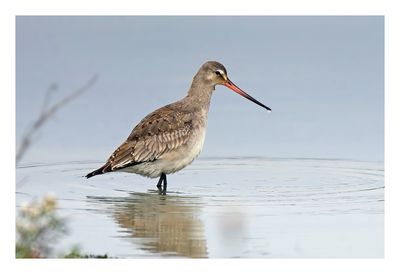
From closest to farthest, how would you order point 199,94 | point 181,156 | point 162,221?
point 162,221, point 181,156, point 199,94

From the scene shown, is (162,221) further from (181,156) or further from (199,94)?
(199,94)

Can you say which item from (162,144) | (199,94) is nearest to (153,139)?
(162,144)

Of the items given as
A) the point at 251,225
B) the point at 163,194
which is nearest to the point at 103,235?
the point at 251,225

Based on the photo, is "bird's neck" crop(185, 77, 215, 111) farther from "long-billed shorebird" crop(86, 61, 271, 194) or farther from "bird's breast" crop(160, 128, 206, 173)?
Answer: "bird's breast" crop(160, 128, 206, 173)

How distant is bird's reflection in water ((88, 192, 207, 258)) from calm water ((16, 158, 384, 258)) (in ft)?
0.04

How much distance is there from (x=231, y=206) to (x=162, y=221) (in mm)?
1132

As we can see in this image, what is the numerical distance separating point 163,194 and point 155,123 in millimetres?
1258

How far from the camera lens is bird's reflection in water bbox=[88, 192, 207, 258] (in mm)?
10898

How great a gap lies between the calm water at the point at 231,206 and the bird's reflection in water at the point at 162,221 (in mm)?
13

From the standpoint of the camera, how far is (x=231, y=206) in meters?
12.9

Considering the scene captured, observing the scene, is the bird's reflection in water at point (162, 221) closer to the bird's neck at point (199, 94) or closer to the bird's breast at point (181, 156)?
the bird's breast at point (181, 156)

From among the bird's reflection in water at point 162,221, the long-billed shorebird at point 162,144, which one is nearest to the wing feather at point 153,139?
the long-billed shorebird at point 162,144

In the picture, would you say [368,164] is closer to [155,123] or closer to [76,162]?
[155,123]

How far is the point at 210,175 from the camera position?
15.5 metres
